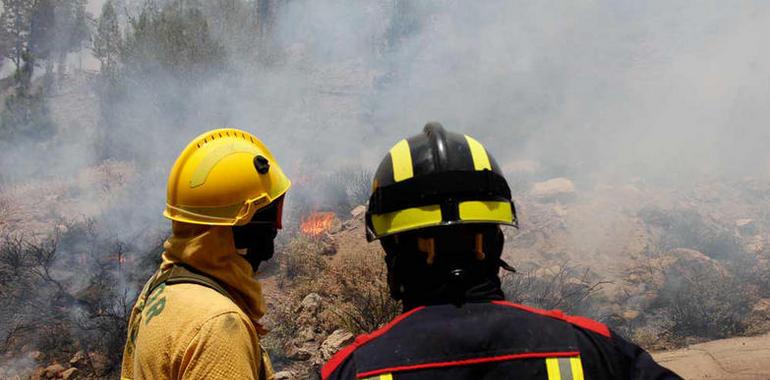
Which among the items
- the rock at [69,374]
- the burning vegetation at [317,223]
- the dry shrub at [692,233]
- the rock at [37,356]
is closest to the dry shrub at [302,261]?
the burning vegetation at [317,223]

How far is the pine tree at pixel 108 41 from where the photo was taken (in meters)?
20.8

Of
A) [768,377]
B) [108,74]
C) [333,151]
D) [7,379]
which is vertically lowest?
[7,379]

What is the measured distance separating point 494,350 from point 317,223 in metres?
10.7

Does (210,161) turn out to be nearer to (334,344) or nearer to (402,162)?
(402,162)

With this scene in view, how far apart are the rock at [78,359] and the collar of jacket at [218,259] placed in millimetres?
6347

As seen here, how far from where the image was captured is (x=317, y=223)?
11.7 m

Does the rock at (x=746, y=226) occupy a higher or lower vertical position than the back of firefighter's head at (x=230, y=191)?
lower

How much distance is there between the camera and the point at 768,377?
17.5 feet

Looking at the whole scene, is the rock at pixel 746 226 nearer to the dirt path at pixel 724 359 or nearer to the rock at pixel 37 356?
the dirt path at pixel 724 359

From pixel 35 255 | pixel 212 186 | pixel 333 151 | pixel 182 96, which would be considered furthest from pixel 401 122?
pixel 212 186

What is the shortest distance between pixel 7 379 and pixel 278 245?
15.3 ft

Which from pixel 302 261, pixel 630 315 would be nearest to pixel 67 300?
pixel 302 261

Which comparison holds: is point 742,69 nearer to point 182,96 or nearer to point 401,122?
point 401,122

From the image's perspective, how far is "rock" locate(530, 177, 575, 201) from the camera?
11586mm
